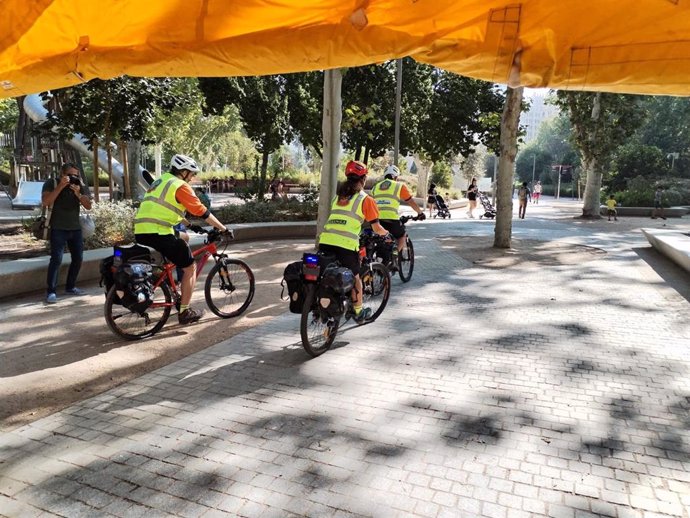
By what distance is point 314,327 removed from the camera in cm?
518

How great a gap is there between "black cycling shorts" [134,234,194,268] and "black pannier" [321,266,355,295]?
66.8 inches

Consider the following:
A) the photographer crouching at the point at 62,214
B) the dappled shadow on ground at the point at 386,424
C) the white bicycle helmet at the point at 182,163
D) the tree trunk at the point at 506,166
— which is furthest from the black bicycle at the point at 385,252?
the tree trunk at the point at 506,166

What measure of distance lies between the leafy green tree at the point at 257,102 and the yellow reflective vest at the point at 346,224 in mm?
11449

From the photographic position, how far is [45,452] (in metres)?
3.39

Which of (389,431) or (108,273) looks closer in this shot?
(389,431)

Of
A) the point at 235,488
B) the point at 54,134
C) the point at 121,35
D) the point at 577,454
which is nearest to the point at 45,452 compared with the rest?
the point at 235,488

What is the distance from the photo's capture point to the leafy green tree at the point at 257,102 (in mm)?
16167

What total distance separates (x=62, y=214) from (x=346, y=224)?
13.3 feet

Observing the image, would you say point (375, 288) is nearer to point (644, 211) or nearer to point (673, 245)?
point (673, 245)

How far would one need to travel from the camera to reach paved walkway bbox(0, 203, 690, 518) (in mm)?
2934

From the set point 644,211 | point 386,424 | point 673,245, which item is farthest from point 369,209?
point 644,211

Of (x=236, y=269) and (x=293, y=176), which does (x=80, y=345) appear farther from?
(x=293, y=176)

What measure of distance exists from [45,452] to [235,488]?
1.33 m

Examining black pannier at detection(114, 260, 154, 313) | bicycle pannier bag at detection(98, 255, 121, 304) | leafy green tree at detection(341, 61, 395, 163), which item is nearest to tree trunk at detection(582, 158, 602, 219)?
leafy green tree at detection(341, 61, 395, 163)
